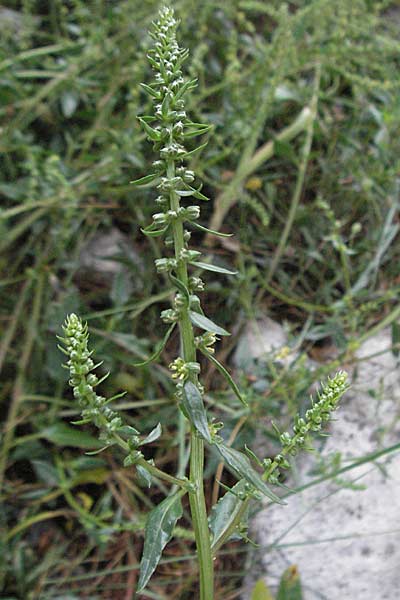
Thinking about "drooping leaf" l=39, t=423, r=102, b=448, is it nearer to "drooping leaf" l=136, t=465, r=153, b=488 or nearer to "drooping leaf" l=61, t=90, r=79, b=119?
"drooping leaf" l=136, t=465, r=153, b=488

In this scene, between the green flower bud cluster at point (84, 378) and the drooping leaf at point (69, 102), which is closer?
the green flower bud cluster at point (84, 378)

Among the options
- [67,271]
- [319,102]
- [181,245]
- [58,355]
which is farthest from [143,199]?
[181,245]

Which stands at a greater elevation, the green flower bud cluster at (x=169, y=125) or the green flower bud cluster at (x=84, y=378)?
the green flower bud cluster at (x=169, y=125)

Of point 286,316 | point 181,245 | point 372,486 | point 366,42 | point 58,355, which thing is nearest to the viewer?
point 181,245

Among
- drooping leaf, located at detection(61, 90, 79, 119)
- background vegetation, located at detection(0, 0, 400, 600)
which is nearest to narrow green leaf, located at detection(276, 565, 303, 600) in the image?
background vegetation, located at detection(0, 0, 400, 600)

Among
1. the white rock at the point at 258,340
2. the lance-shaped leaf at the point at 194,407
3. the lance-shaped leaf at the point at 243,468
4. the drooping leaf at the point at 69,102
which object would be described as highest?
the drooping leaf at the point at 69,102

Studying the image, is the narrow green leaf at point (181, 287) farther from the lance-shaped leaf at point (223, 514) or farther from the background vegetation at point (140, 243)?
the background vegetation at point (140, 243)

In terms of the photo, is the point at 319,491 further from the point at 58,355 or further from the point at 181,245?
the point at 181,245


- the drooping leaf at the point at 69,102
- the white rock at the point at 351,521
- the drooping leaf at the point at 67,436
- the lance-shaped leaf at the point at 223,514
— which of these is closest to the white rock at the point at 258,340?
the white rock at the point at 351,521
